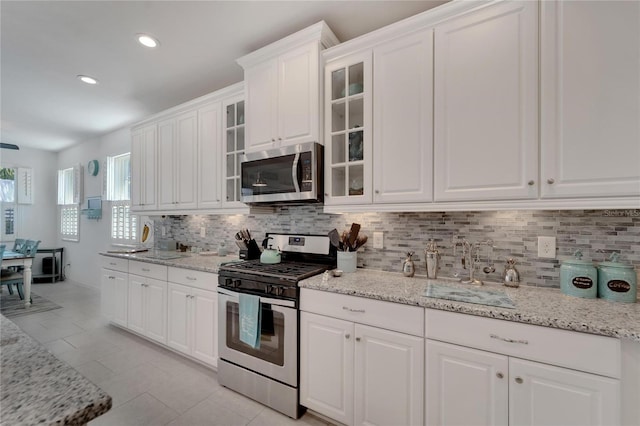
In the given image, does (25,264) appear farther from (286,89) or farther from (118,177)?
(286,89)

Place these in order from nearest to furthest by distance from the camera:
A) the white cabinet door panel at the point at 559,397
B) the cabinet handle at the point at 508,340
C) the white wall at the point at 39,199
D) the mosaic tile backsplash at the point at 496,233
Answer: the white cabinet door panel at the point at 559,397 < the cabinet handle at the point at 508,340 < the mosaic tile backsplash at the point at 496,233 < the white wall at the point at 39,199

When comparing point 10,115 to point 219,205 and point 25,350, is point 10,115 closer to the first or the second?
point 219,205

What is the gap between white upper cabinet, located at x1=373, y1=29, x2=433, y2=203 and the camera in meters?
1.71

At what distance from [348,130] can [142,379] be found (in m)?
2.66

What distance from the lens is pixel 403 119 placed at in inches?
70.1

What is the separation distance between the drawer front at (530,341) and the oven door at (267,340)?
2.94ft

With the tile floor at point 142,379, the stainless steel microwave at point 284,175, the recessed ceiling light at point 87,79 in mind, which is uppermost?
the recessed ceiling light at point 87,79

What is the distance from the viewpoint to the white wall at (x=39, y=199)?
5691 millimetres

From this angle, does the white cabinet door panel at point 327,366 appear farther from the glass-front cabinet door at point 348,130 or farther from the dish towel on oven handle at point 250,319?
the glass-front cabinet door at point 348,130

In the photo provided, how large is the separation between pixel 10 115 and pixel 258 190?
430cm

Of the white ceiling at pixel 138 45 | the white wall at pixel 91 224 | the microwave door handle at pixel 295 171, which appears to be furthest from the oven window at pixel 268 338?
the white wall at pixel 91 224

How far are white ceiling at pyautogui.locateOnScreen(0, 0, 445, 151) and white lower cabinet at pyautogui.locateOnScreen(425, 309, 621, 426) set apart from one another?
2.07 metres

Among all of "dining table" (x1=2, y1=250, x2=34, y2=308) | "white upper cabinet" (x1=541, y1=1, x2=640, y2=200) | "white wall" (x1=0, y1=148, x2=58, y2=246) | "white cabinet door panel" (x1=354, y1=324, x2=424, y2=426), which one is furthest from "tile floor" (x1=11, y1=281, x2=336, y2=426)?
"white wall" (x1=0, y1=148, x2=58, y2=246)

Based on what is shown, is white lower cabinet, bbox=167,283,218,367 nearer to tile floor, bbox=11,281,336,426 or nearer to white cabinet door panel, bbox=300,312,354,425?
tile floor, bbox=11,281,336,426
